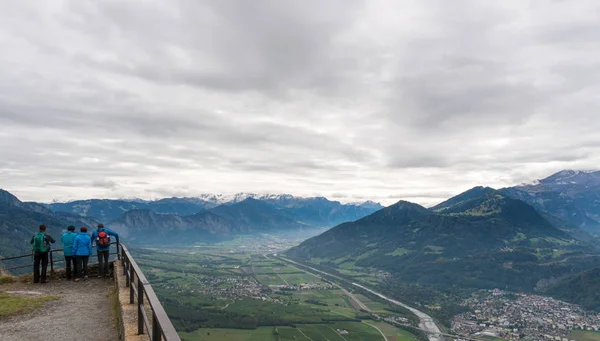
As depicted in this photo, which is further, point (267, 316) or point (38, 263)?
point (267, 316)

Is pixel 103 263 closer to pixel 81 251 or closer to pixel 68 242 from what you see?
pixel 81 251

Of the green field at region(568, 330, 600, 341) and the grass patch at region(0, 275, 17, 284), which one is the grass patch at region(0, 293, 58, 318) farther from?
the green field at region(568, 330, 600, 341)

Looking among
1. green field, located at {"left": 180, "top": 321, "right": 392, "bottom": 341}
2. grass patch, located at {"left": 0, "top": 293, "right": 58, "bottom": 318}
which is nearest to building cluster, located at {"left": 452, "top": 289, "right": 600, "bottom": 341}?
green field, located at {"left": 180, "top": 321, "right": 392, "bottom": 341}

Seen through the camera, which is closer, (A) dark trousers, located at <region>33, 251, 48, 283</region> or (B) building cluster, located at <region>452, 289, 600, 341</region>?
(A) dark trousers, located at <region>33, 251, 48, 283</region>

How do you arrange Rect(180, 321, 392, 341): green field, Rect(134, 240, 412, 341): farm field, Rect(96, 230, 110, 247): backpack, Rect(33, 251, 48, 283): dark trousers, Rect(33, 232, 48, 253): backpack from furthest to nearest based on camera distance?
Rect(134, 240, 412, 341): farm field < Rect(180, 321, 392, 341): green field < Rect(96, 230, 110, 247): backpack < Rect(33, 251, 48, 283): dark trousers < Rect(33, 232, 48, 253): backpack

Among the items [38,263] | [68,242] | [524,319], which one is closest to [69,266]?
[38,263]

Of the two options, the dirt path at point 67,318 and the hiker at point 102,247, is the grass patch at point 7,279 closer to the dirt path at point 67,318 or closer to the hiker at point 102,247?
the dirt path at point 67,318

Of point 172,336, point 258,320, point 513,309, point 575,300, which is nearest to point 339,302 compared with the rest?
point 258,320
